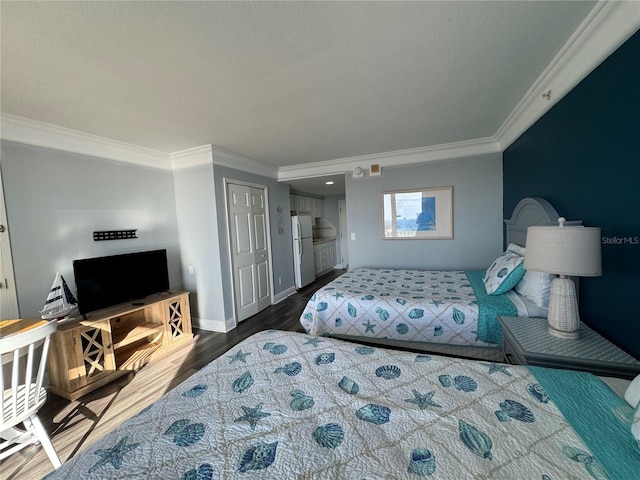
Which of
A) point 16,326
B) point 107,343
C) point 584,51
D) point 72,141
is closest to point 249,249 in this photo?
point 107,343

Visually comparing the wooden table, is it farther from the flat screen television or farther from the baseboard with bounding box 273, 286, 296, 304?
the baseboard with bounding box 273, 286, 296, 304

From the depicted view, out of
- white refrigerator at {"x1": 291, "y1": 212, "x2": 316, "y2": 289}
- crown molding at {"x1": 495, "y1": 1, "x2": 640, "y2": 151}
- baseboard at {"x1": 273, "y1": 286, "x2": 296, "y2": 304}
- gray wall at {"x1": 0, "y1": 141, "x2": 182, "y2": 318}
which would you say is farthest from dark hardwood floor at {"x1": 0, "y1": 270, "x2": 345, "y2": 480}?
crown molding at {"x1": 495, "y1": 1, "x2": 640, "y2": 151}

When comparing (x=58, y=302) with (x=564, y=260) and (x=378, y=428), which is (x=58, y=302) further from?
(x=564, y=260)

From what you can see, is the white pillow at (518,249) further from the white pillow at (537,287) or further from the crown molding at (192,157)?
the crown molding at (192,157)

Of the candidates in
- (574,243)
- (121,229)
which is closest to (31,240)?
(121,229)

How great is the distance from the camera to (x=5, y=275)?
6.66 feet

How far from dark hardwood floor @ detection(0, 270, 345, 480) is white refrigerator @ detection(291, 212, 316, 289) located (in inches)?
81.0

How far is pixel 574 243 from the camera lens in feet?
4.28

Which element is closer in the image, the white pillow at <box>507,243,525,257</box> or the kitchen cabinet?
the white pillow at <box>507,243,525,257</box>

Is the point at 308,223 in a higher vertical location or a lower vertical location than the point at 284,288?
higher

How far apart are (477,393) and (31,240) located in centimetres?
347

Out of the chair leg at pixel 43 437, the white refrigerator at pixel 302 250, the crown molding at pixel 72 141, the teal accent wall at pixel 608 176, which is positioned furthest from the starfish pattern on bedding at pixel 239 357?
the white refrigerator at pixel 302 250

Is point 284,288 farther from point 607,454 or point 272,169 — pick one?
point 607,454

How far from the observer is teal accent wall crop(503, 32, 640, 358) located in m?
1.26
